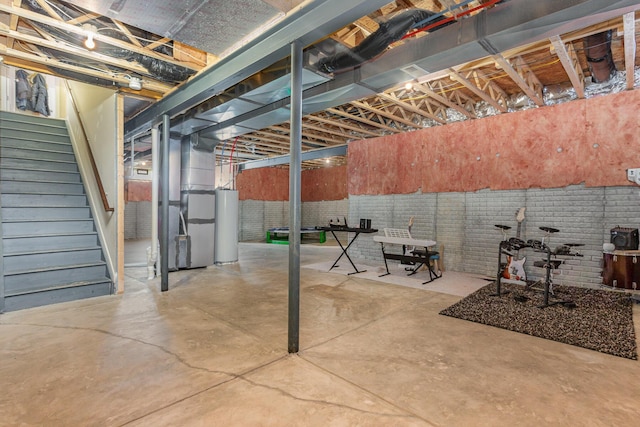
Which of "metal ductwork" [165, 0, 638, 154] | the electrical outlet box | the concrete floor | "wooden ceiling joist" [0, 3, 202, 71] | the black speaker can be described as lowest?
the concrete floor

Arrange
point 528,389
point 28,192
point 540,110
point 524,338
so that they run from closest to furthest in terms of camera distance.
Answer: point 528,389 < point 524,338 < point 28,192 < point 540,110

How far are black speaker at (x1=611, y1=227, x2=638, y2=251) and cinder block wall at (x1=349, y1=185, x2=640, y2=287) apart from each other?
364 millimetres

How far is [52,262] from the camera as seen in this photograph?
3857 millimetres

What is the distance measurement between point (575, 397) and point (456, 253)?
13.2ft

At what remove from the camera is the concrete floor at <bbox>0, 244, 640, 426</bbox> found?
168 centimetres

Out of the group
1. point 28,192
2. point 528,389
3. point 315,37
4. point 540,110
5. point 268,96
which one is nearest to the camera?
point 528,389

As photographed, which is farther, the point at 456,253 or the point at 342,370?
the point at 456,253

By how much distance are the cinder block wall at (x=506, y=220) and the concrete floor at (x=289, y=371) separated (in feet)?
4.43

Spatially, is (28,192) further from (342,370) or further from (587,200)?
(587,200)

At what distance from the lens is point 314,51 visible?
115 inches

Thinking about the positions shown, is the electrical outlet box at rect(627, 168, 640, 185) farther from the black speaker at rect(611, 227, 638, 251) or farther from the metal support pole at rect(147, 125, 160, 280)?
the metal support pole at rect(147, 125, 160, 280)

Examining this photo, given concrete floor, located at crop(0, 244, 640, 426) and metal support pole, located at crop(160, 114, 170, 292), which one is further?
metal support pole, located at crop(160, 114, 170, 292)

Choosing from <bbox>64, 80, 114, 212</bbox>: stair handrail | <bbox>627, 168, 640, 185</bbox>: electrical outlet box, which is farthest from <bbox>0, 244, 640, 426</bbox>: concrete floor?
<bbox>627, 168, 640, 185</bbox>: electrical outlet box

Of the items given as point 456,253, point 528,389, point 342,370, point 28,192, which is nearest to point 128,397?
point 342,370
